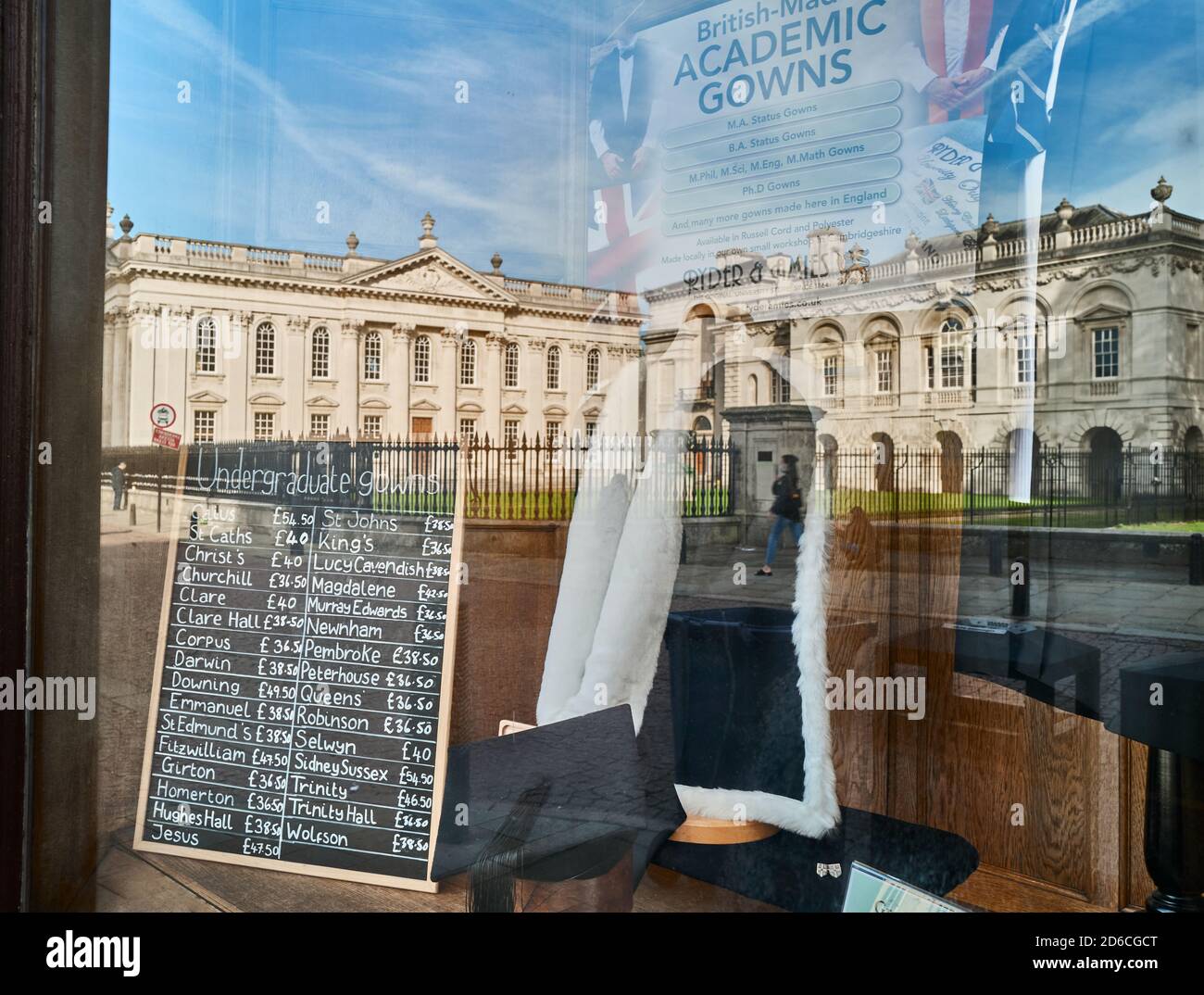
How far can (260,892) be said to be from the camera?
247 centimetres

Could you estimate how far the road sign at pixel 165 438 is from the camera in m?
2.74

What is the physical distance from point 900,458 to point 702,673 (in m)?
0.83

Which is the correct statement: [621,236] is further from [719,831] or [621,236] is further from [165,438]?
[719,831]

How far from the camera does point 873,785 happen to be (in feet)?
8.34

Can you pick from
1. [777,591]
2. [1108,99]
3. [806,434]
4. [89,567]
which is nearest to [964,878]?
[777,591]

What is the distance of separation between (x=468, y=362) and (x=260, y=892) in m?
1.47

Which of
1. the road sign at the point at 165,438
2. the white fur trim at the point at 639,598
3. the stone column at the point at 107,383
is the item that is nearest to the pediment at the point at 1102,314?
the white fur trim at the point at 639,598

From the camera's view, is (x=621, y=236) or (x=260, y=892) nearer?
(x=260, y=892)

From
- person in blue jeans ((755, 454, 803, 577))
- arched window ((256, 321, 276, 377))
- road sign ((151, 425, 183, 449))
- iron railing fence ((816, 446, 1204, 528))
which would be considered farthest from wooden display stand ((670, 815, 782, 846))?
road sign ((151, 425, 183, 449))

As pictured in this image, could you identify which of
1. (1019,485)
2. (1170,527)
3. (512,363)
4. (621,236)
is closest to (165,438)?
(512,363)

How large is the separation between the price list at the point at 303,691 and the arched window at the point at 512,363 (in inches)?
17.2

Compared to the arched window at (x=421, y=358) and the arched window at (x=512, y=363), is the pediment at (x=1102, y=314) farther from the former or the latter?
the arched window at (x=421, y=358)

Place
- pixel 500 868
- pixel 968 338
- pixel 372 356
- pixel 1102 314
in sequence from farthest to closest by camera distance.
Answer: pixel 372 356 → pixel 968 338 → pixel 1102 314 → pixel 500 868

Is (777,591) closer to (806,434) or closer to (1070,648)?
(806,434)
